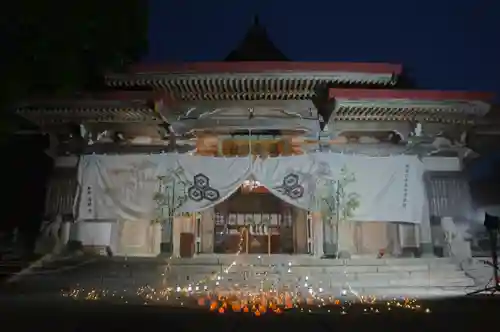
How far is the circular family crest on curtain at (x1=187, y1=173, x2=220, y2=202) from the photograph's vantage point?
11898 millimetres

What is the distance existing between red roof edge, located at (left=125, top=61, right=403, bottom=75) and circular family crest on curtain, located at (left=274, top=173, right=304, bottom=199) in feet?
8.98

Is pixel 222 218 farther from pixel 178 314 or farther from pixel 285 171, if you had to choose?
pixel 178 314

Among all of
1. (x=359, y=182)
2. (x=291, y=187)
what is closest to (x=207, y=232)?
(x=291, y=187)

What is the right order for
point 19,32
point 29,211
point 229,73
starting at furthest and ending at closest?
point 29,211
point 229,73
point 19,32

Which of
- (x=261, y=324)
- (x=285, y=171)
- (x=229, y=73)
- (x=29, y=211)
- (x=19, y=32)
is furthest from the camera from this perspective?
(x=29, y=211)

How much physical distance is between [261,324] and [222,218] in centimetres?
939

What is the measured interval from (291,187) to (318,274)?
2273 mm

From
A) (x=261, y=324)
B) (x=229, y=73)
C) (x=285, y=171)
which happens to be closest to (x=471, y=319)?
(x=261, y=324)

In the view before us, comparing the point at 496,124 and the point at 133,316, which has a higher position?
the point at 496,124

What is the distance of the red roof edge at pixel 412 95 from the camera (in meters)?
10.7

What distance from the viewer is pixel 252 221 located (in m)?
14.8

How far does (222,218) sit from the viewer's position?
1470 cm

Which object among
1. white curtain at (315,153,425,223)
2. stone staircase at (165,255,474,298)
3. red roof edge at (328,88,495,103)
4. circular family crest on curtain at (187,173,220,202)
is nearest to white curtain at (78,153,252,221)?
circular family crest on curtain at (187,173,220,202)

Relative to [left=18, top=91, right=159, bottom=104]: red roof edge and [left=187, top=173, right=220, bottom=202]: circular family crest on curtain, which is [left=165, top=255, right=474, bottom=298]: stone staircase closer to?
[left=187, top=173, right=220, bottom=202]: circular family crest on curtain
